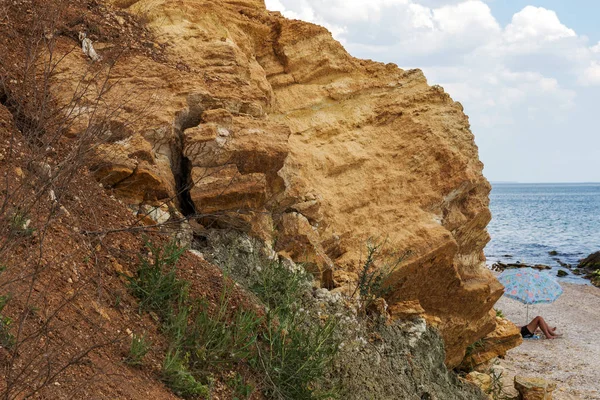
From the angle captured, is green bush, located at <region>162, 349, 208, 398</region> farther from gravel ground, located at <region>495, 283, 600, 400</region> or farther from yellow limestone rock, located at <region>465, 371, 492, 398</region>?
gravel ground, located at <region>495, 283, 600, 400</region>

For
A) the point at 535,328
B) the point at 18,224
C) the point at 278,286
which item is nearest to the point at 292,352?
the point at 278,286

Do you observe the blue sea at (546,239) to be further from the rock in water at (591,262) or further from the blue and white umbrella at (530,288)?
the blue and white umbrella at (530,288)

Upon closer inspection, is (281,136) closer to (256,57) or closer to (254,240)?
(254,240)

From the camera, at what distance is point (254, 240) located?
632cm

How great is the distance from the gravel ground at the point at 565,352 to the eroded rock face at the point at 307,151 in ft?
11.0

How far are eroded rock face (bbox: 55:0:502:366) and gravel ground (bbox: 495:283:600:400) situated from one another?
11.0 ft

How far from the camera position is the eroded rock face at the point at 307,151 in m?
6.04

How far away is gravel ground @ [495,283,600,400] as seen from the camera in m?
11.5

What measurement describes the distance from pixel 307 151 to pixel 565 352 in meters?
9.30

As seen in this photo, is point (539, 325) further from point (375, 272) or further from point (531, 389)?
point (375, 272)

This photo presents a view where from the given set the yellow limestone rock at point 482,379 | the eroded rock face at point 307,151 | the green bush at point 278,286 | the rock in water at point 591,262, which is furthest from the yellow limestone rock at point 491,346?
the rock in water at point 591,262

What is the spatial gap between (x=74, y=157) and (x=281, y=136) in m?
3.38

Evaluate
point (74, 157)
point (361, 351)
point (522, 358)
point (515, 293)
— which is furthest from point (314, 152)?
point (515, 293)

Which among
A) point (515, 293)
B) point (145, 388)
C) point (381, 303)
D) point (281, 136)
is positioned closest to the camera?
point (145, 388)
